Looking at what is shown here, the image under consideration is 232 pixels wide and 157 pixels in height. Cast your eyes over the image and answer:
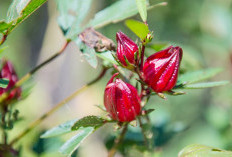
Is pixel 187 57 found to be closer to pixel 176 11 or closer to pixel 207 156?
pixel 207 156

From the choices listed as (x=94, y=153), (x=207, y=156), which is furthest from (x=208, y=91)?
(x=207, y=156)

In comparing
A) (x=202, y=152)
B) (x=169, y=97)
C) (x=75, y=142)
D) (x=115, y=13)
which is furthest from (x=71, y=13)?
(x=169, y=97)

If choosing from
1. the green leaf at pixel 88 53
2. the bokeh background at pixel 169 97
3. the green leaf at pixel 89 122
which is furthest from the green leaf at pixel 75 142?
the bokeh background at pixel 169 97

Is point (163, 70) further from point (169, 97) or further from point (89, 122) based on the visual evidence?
point (169, 97)

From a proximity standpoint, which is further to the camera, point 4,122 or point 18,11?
point 4,122

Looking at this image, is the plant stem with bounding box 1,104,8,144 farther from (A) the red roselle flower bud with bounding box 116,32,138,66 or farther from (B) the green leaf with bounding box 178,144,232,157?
(B) the green leaf with bounding box 178,144,232,157

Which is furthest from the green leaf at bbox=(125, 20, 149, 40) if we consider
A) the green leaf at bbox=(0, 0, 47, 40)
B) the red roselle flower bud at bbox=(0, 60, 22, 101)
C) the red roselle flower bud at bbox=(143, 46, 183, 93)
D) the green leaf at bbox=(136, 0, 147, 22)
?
the red roselle flower bud at bbox=(0, 60, 22, 101)
